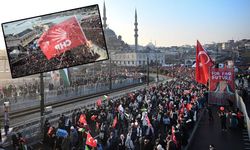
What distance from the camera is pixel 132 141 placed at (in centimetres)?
1170

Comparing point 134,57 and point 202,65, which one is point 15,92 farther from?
point 134,57

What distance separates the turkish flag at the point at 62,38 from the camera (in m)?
12.1

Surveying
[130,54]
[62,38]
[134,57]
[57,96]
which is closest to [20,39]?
[62,38]

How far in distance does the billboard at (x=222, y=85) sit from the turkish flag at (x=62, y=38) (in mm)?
15131

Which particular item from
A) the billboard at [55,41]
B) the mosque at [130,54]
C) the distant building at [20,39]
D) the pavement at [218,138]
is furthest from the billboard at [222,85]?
the mosque at [130,54]

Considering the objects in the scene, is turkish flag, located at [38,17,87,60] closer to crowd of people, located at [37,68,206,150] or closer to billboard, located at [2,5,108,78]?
billboard, located at [2,5,108,78]

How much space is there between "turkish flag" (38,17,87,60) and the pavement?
23.7 ft

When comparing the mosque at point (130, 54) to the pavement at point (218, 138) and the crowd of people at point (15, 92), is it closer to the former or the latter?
the crowd of people at point (15, 92)

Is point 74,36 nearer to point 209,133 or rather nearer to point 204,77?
point 209,133

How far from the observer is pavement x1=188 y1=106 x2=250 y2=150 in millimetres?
14133

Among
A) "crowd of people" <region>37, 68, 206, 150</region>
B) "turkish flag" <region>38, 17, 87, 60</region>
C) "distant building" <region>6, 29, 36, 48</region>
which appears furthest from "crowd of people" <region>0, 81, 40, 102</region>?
"turkish flag" <region>38, 17, 87, 60</region>

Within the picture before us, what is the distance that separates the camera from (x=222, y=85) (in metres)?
24.3

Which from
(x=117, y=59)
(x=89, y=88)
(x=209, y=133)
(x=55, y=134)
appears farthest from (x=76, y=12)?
(x=117, y=59)

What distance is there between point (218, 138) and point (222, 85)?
960cm
